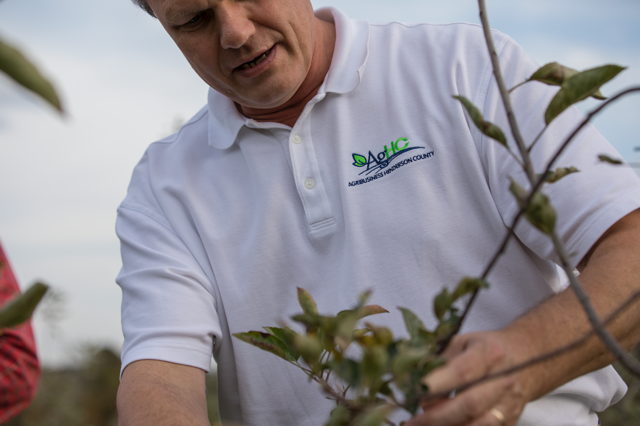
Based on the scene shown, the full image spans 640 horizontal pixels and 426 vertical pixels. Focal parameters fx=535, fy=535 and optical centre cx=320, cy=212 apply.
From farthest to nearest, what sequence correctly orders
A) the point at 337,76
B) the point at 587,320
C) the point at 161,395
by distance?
the point at 337,76, the point at 161,395, the point at 587,320

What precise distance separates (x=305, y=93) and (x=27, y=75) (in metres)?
1.71

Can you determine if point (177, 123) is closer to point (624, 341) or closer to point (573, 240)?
point (573, 240)

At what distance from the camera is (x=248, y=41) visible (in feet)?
5.74

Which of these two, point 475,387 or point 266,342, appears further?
point 266,342

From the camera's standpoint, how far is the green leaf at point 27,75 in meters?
0.37

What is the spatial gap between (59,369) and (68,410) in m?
0.40

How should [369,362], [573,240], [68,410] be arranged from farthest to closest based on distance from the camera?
[68,410] < [573,240] < [369,362]

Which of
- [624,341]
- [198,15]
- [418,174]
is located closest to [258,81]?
[198,15]

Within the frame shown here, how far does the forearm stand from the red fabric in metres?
1.97

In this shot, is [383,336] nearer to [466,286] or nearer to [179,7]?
[466,286]

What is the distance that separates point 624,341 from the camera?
1260 mm

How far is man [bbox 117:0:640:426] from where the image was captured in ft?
5.21

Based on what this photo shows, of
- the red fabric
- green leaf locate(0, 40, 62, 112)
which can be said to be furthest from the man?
green leaf locate(0, 40, 62, 112)

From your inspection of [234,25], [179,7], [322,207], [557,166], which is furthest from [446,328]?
[179,7]
